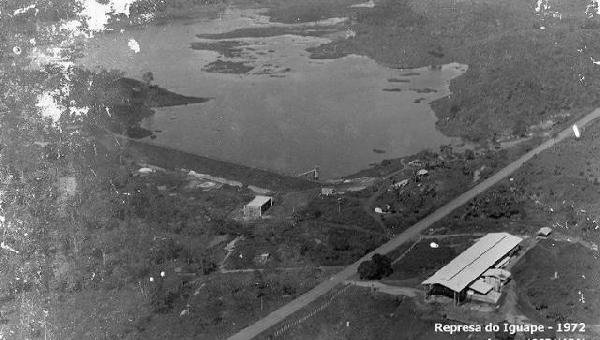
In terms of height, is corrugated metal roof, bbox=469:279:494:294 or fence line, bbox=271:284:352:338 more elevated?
corrugated metal roof, bbox=469:279:494:294

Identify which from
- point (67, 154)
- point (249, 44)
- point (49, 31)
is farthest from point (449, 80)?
point (49, 31)

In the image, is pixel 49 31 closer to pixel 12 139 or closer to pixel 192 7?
pixel 192 7

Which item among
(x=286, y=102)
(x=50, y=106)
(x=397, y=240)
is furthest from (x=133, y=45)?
(x=397, y=240)

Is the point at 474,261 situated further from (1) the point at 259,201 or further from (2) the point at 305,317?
(1) the point at 259,201

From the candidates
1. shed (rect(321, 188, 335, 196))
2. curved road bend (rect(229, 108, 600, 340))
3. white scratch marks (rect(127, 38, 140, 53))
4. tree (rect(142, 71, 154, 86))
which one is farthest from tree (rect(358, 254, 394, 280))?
white scratch marks (rect(127, 38, 140, 53))

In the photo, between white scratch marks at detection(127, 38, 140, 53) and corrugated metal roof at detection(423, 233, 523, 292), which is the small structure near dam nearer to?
corrugated metal roof at detection(423, 233, 523, 292)

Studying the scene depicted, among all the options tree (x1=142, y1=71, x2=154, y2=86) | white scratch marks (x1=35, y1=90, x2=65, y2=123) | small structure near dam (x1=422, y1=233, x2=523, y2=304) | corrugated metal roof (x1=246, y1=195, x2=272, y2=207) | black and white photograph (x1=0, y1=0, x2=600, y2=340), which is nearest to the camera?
small structure near dam (x1=422, y1=233, x2=523, y2=304)

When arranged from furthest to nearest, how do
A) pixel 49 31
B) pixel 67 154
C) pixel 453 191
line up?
1. pixel 49 31
2. pixel 67 154
3. pixel 453 191
